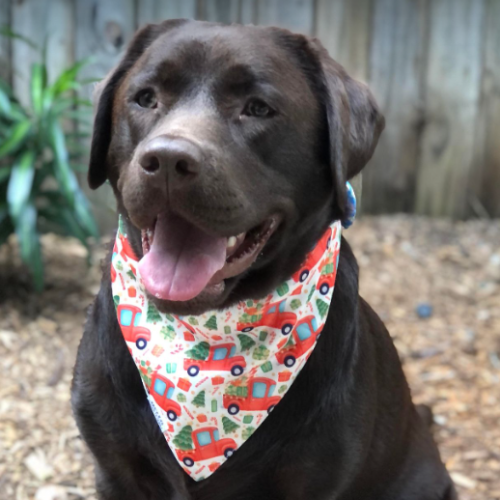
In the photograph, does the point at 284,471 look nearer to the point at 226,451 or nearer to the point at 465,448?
the point at 226,451

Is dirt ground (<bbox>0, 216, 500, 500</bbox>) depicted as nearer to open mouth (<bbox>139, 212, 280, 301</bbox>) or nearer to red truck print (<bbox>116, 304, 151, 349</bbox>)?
red truck print (<bbox>116, 304, 151, 349</bbox>)

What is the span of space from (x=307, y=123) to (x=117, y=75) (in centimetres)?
47

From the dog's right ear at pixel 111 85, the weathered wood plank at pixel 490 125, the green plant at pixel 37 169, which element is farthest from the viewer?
the weathered wood plank at pixel 490 125

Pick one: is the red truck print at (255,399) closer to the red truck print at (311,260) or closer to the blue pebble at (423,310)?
the red truck print at (311,260)

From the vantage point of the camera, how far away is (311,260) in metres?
1.80

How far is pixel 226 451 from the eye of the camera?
180 centimetres

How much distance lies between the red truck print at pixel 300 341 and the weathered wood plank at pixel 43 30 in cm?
242

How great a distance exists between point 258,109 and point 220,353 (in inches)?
23.0

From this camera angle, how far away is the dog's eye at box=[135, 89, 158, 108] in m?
1.65

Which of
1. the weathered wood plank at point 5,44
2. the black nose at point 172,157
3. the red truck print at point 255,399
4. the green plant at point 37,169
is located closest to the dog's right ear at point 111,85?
the black nose at point 172,157

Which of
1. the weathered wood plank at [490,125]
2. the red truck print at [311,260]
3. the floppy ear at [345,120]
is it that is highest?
the floppy ear at [345,120]

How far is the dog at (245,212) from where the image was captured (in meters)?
1.52

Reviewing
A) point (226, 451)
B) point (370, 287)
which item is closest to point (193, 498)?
point (226, 451)

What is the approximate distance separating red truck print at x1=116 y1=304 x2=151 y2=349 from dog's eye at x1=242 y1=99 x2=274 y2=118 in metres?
0.54
